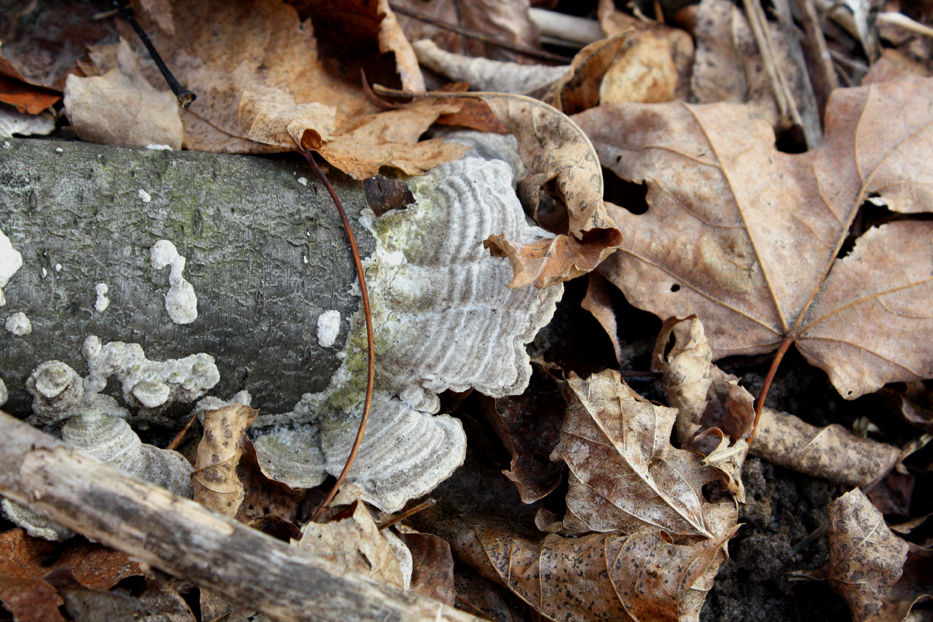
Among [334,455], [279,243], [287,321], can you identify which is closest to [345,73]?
[279,243]

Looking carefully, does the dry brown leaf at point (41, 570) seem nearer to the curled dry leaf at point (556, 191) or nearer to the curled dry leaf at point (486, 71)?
the curled dry leaf at point (556, 191)

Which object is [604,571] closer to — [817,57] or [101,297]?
[101,297]

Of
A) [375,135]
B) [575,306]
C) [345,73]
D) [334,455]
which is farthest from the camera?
[345,73]

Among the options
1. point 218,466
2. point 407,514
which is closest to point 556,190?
point 407,514

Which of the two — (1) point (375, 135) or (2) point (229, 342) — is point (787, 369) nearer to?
(1) point (375, 135)

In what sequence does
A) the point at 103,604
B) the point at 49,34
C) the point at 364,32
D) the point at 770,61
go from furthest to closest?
the point at 770,61, the point at 49,34, the point at 364,32, the point at 103,604

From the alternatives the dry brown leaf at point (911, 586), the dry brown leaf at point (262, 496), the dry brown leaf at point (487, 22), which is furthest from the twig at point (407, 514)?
the dry brown leaf at point (487, 22)
